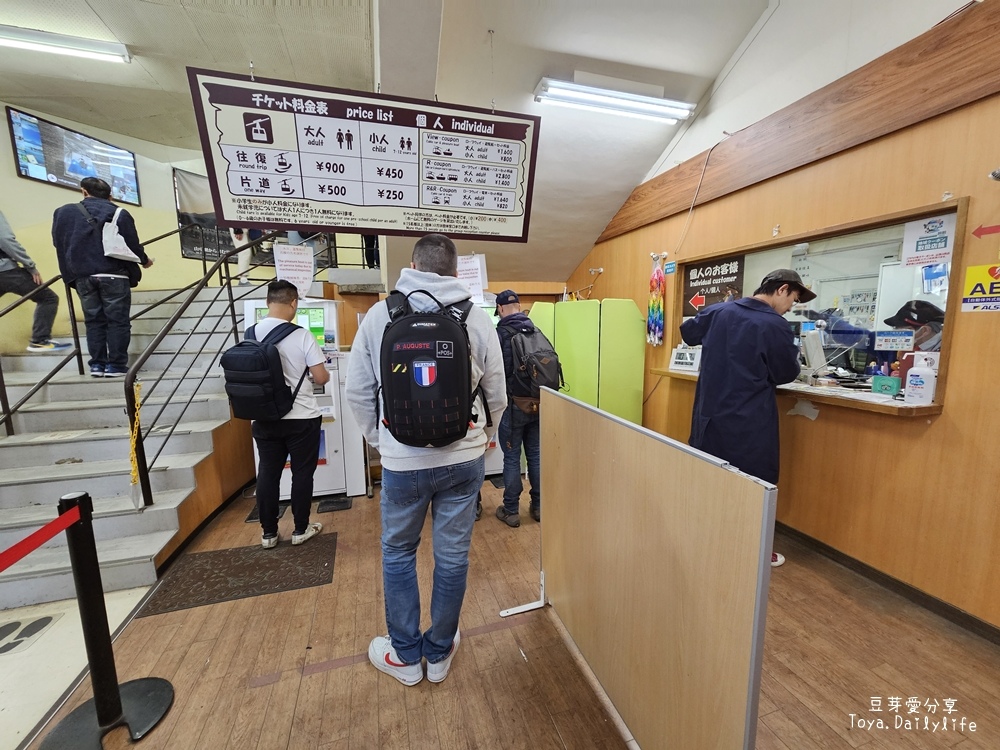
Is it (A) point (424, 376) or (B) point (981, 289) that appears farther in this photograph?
(B) point (981, 289)

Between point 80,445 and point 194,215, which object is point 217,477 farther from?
point 194,215

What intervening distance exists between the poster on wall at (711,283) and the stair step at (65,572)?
3946mm

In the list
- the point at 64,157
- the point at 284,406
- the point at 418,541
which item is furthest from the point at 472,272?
the point at 64,157

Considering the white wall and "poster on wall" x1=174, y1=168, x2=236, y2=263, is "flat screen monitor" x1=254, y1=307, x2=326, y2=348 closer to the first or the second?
"poster on wall" x1=174, y1=168, x2=236, y2=263

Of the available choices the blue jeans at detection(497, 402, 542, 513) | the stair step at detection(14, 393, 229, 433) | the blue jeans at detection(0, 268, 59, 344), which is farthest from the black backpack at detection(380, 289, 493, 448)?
the blue jeans at detection(0, 268, 59, 344)

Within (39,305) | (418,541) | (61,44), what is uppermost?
(61,44)

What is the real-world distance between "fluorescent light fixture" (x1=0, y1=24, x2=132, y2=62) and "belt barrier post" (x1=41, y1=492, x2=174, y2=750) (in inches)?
154

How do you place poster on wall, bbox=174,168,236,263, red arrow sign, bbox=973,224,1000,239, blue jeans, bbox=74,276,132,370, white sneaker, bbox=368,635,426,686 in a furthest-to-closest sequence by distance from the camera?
1. poster on wall, bbox=174,168,236,263
2. blue jeans, bbox=74,276,132,370
3. red arrow sign, bbox=973,224,1000,239
4. white sneaker, bbox=368,635,426,686

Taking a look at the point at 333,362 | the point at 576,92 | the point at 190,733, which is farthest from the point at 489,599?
the point at 576,92

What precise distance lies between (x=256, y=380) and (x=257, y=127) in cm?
115

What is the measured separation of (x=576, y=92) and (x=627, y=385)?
2426 millimetres

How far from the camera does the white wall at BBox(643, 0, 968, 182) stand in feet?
6.79

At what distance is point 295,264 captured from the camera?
113 inches

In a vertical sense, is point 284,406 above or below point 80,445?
above
